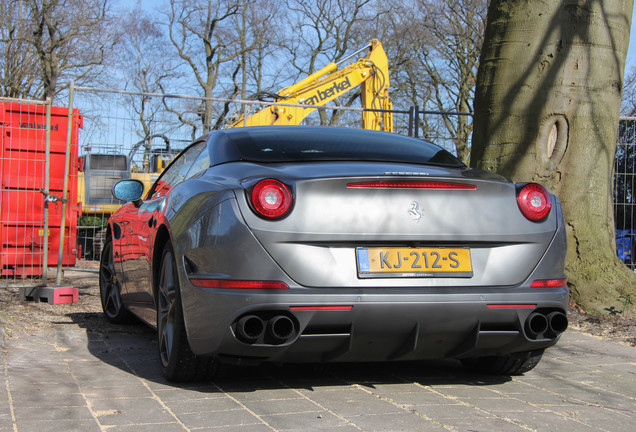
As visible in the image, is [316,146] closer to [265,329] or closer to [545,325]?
[265,329]

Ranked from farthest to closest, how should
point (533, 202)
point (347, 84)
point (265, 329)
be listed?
point (347, 84), point (533, 202), point (265, 329)

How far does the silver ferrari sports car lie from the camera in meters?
3.33

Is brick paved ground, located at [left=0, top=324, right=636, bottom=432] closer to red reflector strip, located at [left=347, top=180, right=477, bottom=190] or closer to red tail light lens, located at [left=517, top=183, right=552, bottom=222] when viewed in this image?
red tail light lens, located at [left=517, top=183, right=552, bottom=222]

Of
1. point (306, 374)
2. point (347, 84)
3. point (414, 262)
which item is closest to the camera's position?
point (414, 262)

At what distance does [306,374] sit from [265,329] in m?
0.91

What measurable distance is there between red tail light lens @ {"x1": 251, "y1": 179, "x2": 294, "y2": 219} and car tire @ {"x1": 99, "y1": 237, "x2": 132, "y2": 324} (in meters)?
2.82

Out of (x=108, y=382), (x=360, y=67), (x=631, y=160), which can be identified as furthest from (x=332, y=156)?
(x=360, y=67)

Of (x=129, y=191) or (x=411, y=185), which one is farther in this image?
(x=129, y=191)

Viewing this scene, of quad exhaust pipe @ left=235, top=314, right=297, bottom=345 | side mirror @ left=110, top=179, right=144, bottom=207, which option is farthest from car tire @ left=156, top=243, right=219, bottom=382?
side mirror @ left=110, top=179, right=144, bottom=207

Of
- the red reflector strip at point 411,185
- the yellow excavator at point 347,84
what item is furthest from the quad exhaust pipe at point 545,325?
the yellow excavator at point 347,84

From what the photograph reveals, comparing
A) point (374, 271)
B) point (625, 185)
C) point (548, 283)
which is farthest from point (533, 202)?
point (625, 185)

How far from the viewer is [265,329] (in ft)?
10.9

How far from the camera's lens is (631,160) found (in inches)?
425

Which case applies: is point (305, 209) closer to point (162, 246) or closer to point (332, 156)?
point (332, 156)
